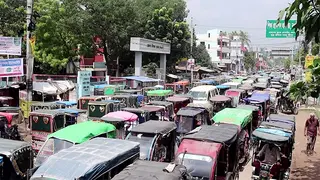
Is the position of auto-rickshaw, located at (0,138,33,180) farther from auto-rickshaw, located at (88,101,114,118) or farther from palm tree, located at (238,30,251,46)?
palm tree, located at (238,30,251,46)

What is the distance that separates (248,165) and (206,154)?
513cm

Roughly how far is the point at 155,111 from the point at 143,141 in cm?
621

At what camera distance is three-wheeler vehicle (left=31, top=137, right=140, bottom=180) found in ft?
23.1

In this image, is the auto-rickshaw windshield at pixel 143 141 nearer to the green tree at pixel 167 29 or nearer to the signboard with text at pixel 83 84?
the signboard with text at pixel 83 84

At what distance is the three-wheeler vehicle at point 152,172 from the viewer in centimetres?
654

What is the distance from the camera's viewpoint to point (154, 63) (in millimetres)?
43219

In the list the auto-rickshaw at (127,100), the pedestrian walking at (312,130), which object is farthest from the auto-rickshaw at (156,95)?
the pedestrian walking at (312,130)

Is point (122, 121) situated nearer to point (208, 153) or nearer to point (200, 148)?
point (200, 148)

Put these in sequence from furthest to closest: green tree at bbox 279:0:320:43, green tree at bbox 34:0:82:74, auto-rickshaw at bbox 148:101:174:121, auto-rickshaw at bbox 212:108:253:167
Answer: green tree at bbox 34:0:82:74
auto-rickshaw at bbox 148:101:174:121
auto-rickshaw at bbox 212:108:253:167
green tree at bbox 279:0:320:43

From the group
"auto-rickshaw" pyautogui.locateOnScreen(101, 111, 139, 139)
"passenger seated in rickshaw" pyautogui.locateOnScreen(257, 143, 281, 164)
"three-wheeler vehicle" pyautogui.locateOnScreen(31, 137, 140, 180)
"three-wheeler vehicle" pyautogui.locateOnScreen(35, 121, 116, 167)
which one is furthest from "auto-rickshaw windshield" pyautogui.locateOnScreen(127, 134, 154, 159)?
"passenger seated in rickshaw" pyautogui.locateOnScreen(257, 143, 281, 164)

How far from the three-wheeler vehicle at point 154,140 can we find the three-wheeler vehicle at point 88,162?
5.27 ft

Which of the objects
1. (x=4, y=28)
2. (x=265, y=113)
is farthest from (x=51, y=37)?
(x=265, y=113)

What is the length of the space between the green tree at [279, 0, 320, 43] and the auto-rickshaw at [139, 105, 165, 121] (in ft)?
39.2

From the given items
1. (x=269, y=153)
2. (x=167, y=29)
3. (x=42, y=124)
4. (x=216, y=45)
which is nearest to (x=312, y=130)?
(x=269, y=153)
